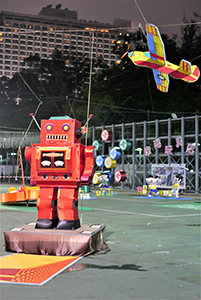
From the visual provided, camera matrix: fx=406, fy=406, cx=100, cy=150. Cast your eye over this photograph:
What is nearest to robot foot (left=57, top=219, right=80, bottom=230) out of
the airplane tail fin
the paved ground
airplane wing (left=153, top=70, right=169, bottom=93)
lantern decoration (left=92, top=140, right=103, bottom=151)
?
the paved ground

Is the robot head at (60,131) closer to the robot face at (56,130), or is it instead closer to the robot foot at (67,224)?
the robot face at (56,130)

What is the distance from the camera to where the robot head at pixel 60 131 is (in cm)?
688

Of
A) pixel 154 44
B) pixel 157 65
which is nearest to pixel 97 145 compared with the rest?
pixel 157 65

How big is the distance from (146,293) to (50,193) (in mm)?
2955

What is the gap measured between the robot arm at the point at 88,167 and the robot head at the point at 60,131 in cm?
31

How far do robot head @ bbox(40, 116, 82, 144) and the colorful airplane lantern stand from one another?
8.45 meters

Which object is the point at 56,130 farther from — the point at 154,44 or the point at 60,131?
the point at 154,44

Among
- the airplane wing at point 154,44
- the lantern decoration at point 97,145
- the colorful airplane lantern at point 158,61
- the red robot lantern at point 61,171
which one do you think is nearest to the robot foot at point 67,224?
the red robot lantern at point 61,171

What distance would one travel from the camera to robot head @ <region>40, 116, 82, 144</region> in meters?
6.88

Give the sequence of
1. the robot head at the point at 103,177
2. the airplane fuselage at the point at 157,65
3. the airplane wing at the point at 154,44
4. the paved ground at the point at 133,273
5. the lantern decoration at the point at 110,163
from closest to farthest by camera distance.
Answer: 1. the paved ground at the point at 133,273
2. the airplane wing at the point at 154,44
3. the airplane fuselage at the point at 157,65
4. the robot head at the point at 103,177
5. the lantern decoration at the point at 110,163

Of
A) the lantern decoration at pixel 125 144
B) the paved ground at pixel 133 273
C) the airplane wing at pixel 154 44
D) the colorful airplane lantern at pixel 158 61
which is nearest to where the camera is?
the paved ground at pixel 133 273

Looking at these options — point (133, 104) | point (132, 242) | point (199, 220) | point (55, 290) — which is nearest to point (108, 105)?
point (133, 104)

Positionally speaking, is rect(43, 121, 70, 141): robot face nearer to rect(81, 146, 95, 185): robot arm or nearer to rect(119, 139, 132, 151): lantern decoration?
rect(81, 146, 95, 185): robot arm

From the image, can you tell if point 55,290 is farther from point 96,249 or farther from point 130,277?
point 96,249
